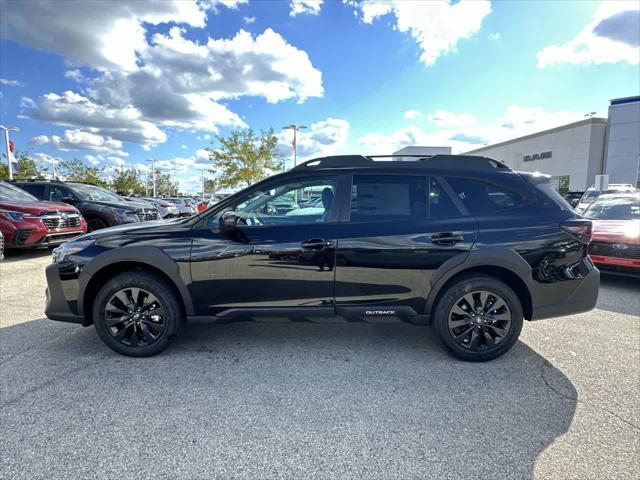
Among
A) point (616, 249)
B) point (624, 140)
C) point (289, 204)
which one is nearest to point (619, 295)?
point (616, 249)

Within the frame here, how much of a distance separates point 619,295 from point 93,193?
12.5 m

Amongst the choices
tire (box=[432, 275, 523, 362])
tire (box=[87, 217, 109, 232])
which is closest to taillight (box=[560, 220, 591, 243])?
tire (box=[432, 275, 523, 362])

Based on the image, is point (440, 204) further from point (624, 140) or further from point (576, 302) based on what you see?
point (624, 140)

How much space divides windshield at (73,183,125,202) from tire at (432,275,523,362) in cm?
1020

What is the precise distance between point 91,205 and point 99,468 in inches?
366

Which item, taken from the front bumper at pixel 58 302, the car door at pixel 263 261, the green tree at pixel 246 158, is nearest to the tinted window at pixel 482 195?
the car door at pixel 263 261

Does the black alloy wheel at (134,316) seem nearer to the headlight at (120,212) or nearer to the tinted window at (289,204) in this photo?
the tinted window at (289,204)

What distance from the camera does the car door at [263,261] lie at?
10.2 feet

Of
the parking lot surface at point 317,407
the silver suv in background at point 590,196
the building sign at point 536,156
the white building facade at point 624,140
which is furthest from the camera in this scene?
the building sign at point 536,156

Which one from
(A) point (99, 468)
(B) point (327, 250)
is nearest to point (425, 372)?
(B) point (327, 250)

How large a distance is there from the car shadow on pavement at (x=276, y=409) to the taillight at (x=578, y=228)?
1186mm

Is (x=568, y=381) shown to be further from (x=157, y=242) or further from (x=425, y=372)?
(x=157, y=242)

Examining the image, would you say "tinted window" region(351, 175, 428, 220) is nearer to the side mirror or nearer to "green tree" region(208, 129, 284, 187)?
the side mirror

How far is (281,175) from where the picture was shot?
10.8ft
